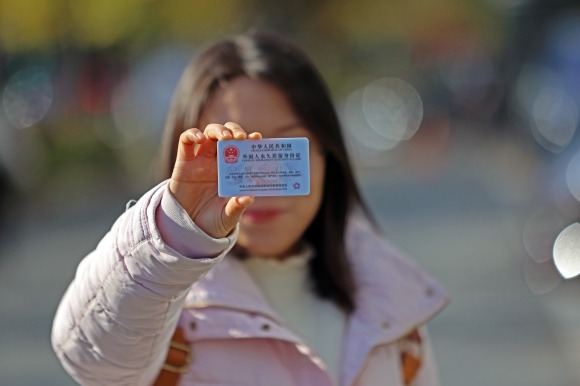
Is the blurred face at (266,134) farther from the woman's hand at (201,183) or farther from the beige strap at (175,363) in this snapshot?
the woman's hand at (201,183)

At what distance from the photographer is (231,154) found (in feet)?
5.98

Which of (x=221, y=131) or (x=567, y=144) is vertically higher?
(x=567, y=144)

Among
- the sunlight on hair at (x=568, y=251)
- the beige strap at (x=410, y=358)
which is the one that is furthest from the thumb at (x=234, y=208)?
the sunlight on hair at (x=568, y=251)

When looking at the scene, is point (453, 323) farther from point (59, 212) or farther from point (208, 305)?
point (59, 212)

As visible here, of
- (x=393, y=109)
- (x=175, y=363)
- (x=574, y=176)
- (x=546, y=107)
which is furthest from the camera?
(x=393, y=109)

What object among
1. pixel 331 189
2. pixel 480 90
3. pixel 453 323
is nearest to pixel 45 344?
pixel 453 323

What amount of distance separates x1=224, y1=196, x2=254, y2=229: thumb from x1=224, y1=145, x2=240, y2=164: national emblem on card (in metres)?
0.06

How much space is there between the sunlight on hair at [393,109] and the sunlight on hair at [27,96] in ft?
18.6

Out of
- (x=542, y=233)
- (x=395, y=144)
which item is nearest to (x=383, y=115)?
(x=395, y=144)

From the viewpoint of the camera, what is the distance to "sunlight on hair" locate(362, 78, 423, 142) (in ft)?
63.4

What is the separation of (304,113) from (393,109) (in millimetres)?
18453

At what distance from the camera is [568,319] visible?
6859 millimetres

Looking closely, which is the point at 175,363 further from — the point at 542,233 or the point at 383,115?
the point at 383,115

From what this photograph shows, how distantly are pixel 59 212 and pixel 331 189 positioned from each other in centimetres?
998
